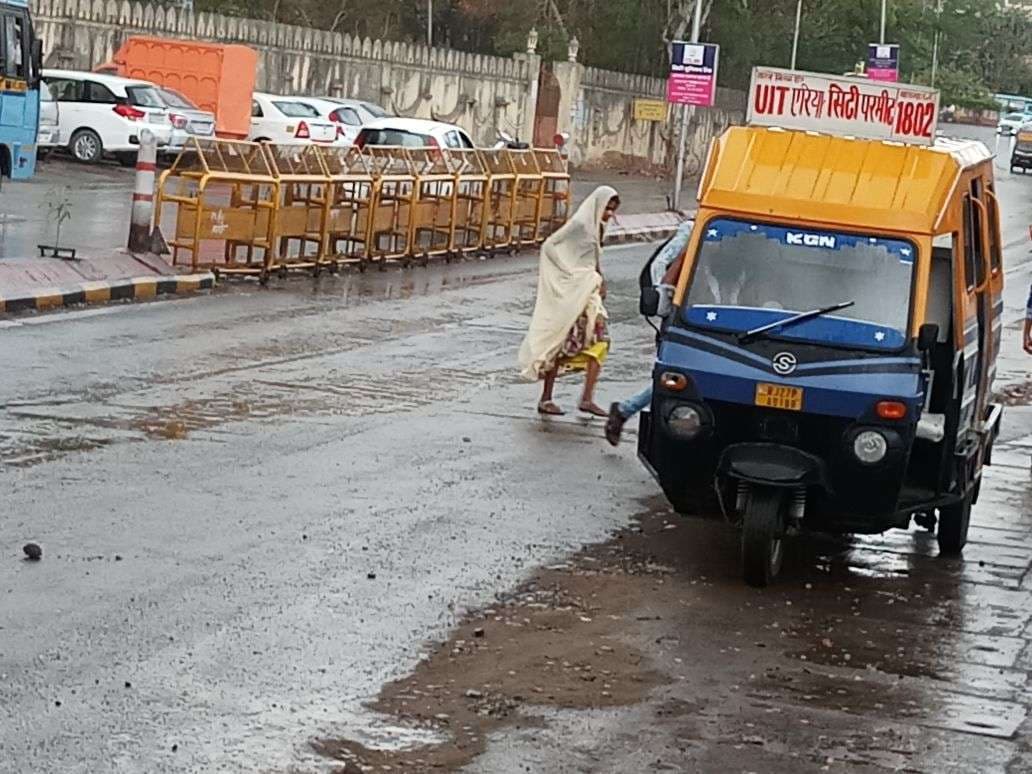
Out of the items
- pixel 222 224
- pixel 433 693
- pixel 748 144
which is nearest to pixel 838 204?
pixel 748 144

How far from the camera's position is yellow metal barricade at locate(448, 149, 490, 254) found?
89.4ft

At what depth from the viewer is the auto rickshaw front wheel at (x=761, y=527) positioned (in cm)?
970

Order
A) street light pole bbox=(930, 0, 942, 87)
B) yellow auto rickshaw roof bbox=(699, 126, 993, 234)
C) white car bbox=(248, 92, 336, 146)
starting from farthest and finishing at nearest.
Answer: street light pole bbox=(930, 0, 942, 87) → white car bbox=(248, 92, 336, 146) → yellow auto rickshaw roof bbox=(699, 126, 993, 234)

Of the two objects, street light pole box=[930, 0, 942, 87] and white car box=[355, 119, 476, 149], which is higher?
street light pole box=[930, 0, 942, 87]

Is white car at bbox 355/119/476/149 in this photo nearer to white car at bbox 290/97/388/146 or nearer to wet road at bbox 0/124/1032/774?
white car at bbox 290/97/388/146

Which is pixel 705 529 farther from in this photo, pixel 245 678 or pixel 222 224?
pixel 222 224

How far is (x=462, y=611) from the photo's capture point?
897 centimetres

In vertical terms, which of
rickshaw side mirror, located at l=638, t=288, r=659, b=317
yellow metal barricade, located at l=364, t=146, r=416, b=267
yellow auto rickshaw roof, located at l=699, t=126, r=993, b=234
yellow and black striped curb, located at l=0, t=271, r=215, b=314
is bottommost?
yellow and black striped curb, located at l=0, t=271, r=215, b=314

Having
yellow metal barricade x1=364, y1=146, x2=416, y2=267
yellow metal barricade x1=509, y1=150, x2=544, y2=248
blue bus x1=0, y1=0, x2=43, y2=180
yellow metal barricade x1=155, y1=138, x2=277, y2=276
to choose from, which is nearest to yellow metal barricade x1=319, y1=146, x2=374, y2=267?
yellow metal barricade x1=364, y1=146, x2=416, y2=267

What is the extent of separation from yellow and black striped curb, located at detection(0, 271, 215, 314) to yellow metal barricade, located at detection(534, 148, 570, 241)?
30.5 ft

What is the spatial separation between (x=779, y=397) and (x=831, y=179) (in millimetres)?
1337

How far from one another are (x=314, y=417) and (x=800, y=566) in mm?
4093

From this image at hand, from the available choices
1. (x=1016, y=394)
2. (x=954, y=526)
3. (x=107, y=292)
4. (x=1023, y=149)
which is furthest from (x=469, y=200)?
(x=1023, y=149)

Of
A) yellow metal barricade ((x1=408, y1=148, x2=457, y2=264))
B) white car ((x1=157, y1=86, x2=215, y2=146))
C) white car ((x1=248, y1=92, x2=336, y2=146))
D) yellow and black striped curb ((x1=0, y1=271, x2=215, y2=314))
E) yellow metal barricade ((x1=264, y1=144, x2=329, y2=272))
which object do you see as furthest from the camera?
white car ((x1=248, y1=92, x2=336, y2=146))
